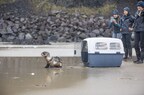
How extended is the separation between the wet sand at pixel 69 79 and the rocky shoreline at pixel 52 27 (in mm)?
13432

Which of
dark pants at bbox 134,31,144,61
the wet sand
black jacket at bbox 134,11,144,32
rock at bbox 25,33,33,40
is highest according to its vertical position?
rock at bbox 25,33,33,40

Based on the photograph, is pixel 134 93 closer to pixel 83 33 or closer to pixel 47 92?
pixel 47 92

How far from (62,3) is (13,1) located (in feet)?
10.7

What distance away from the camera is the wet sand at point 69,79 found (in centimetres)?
732

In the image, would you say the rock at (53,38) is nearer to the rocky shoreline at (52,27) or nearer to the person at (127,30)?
the rocky shoreline at (52,27)

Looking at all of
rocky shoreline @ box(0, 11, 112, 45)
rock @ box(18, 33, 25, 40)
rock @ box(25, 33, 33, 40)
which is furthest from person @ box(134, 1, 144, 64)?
rock @ box(18, 33, 25, 40)

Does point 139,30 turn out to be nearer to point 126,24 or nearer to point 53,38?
point 126,24

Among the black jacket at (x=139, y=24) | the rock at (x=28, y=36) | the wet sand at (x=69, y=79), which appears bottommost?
the wet sand at (x=69, y=79)

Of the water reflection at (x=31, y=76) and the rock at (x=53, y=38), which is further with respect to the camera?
the rock at (x=53, y=38)

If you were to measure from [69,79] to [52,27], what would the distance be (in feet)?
57.7

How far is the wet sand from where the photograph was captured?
7316 millimetres

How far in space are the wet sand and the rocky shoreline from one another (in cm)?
1343

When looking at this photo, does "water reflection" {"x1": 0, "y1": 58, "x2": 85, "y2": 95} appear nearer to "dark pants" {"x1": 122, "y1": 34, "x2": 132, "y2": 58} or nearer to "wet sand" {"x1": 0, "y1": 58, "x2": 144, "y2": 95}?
"wet sand" {"x1": 0, "y1": 58, "x2": 144, "y2": 95}

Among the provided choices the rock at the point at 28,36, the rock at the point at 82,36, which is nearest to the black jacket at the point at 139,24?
the rock at the point at 82,36
